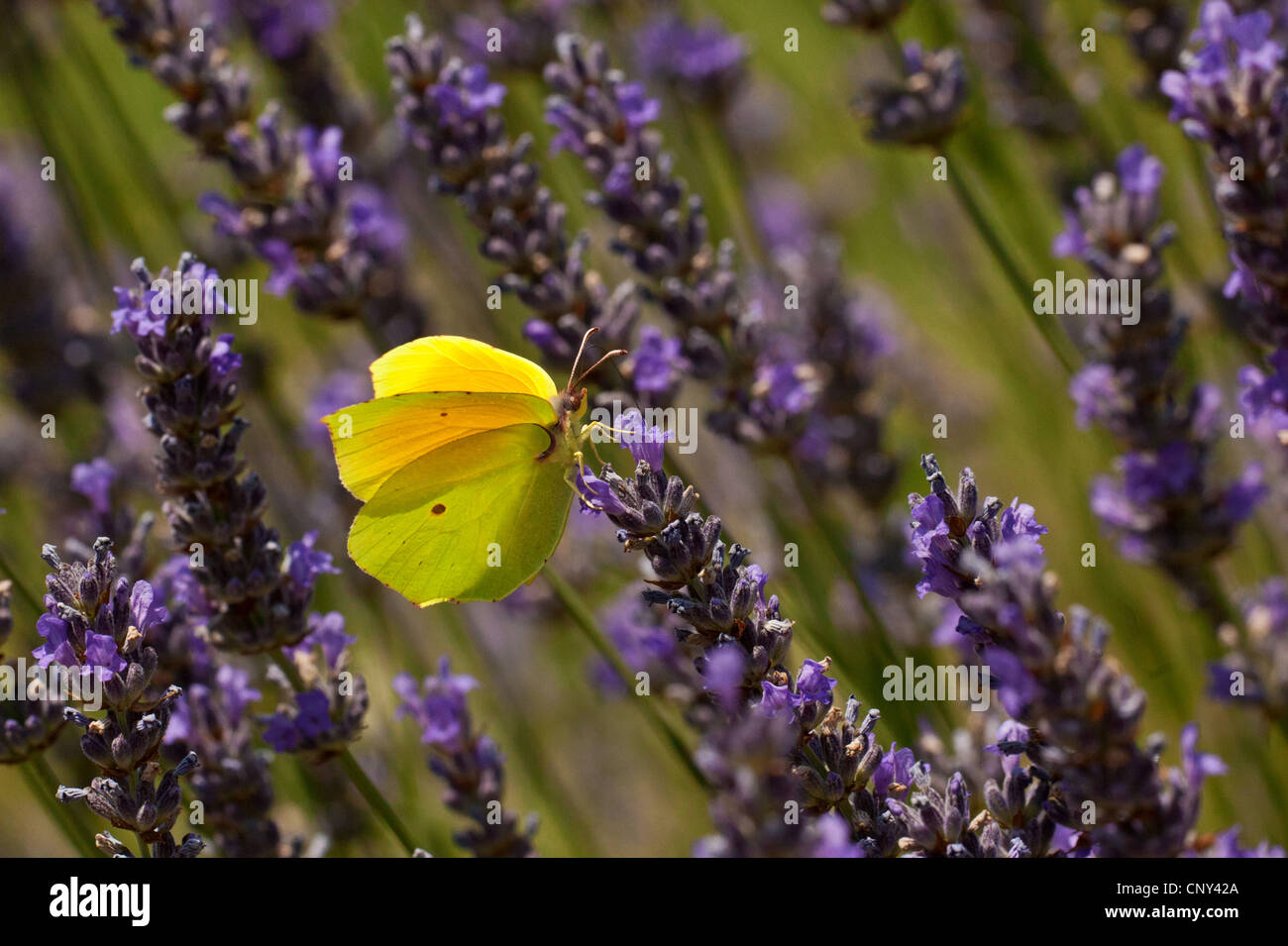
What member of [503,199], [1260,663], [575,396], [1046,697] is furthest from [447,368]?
[1260,663]

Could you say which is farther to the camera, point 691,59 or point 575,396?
point 691,59

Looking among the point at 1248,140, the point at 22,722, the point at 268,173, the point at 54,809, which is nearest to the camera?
the point at 1248,140

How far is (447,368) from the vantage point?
2.25m

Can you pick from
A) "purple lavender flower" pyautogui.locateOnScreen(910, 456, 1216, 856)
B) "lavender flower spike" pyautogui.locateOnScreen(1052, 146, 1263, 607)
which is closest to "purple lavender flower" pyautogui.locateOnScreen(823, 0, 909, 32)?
"lavender flower spike" pyautogui.locateOnScreen(1052, 146, 1263, 607)

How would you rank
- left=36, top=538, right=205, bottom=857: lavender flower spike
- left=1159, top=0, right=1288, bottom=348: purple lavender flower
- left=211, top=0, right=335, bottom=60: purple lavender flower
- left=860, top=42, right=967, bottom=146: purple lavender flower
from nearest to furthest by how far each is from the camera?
left=36, top=538, right=205, bottom=857: lavender flower spike
left=1159, top=0, right=1288, bottom=348: purple lavender flower
left=860, top=42, right=967, bottom=146: purple lavender flower
left=211, top=0, right=335, bottom=60: purple lavender flower

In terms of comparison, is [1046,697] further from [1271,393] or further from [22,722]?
[22,722]

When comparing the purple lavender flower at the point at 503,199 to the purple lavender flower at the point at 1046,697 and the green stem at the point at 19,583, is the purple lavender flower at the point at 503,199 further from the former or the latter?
the green stem at the point at 19,583

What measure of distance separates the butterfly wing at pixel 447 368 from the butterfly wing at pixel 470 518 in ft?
0.38

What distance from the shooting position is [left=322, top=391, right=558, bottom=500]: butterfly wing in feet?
7.06

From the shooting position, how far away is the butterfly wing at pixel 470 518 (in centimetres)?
224

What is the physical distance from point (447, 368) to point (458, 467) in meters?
0.23

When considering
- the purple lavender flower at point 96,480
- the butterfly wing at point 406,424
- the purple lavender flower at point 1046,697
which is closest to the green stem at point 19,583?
the purple lavender flower at point 96,480

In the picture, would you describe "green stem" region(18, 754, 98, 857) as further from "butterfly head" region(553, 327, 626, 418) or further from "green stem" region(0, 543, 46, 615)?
"butterfly head" region(553, 327, 626, 418)
